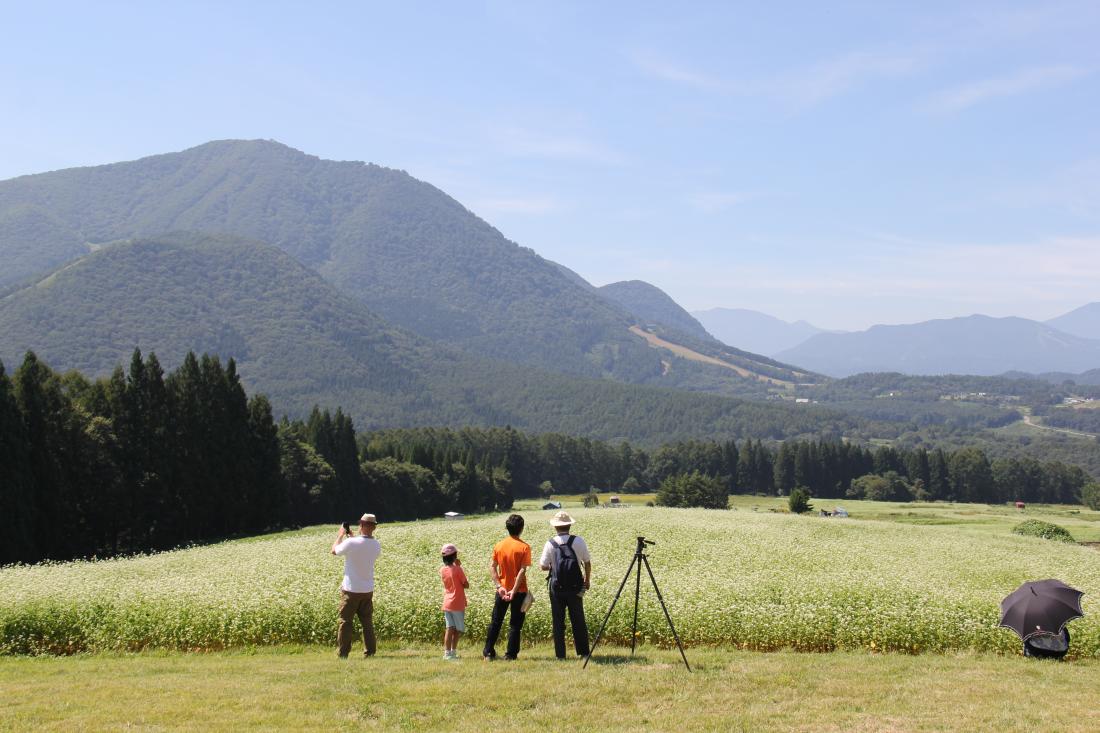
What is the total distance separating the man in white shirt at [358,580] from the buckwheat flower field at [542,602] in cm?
245

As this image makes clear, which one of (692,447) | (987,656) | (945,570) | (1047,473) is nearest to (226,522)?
(945,570)

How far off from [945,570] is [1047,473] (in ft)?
514

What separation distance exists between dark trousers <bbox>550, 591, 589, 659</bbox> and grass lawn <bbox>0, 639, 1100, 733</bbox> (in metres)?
0.37

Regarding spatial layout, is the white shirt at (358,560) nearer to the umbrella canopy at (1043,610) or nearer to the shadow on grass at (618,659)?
the shadow on grass at (618,659)

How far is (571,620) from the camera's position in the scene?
15148mm

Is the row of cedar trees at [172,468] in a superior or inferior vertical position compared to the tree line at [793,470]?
superior

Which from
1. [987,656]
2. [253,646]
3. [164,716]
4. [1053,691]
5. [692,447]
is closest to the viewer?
[164,716]

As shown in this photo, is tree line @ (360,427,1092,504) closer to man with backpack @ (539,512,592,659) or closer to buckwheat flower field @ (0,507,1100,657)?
buckwheat flower field @ (0,507,1100,657)

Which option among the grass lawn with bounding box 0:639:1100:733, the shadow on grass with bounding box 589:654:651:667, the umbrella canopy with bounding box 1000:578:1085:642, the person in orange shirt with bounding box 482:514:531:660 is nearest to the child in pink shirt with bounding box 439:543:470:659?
the grass lawn with bounding box 0:639:1100:733

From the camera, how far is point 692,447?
174250mm

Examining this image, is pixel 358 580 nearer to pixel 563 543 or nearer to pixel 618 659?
pixel 563 543

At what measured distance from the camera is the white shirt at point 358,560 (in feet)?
50.7

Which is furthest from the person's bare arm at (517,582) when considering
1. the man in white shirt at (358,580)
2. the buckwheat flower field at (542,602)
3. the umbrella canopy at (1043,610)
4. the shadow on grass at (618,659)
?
the umbrella canopy at (1043,610)

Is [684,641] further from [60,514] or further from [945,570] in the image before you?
[60,514]
